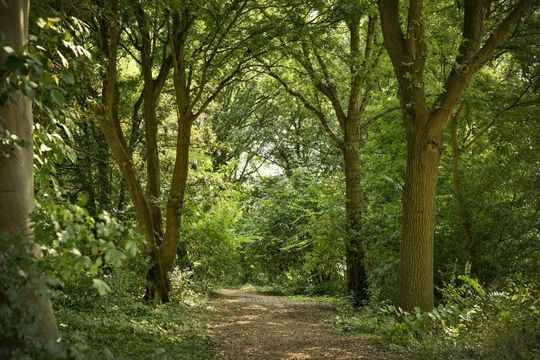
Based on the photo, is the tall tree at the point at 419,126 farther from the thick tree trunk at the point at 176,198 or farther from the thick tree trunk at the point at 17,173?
the thick tree trunk at the point at 17,173

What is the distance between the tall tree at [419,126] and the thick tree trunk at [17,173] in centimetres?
589

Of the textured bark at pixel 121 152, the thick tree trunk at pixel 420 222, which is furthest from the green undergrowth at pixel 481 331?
the textured bark at pixel 121 152

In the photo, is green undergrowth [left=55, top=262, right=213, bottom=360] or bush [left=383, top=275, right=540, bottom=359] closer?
bush [left=383, top=275, right=540, bottom=359]

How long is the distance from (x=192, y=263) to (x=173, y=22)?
326 inches

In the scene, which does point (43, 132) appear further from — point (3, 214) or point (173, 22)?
point (173, 22)

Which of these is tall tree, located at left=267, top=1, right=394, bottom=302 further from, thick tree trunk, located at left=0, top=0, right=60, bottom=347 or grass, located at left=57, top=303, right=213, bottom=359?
thick tree trunk, located at left=0, top=0, right=60, bottom=347

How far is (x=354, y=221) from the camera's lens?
14.7 m

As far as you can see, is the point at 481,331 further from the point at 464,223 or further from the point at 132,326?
the point at 464,223

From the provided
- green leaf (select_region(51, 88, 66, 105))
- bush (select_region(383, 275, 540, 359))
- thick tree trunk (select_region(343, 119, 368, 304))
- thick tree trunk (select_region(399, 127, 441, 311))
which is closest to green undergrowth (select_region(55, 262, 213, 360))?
green leaf (select_region(51, 88, 66, 105))

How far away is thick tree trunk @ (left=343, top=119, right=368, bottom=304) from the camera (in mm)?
14305

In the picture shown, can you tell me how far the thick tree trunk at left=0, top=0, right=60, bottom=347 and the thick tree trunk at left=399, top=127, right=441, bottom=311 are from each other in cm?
587

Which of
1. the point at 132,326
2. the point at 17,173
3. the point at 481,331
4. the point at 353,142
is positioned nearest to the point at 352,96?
the point at 353,142

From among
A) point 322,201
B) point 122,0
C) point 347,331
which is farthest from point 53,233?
point 322,201

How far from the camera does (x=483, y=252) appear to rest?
1204 cm
